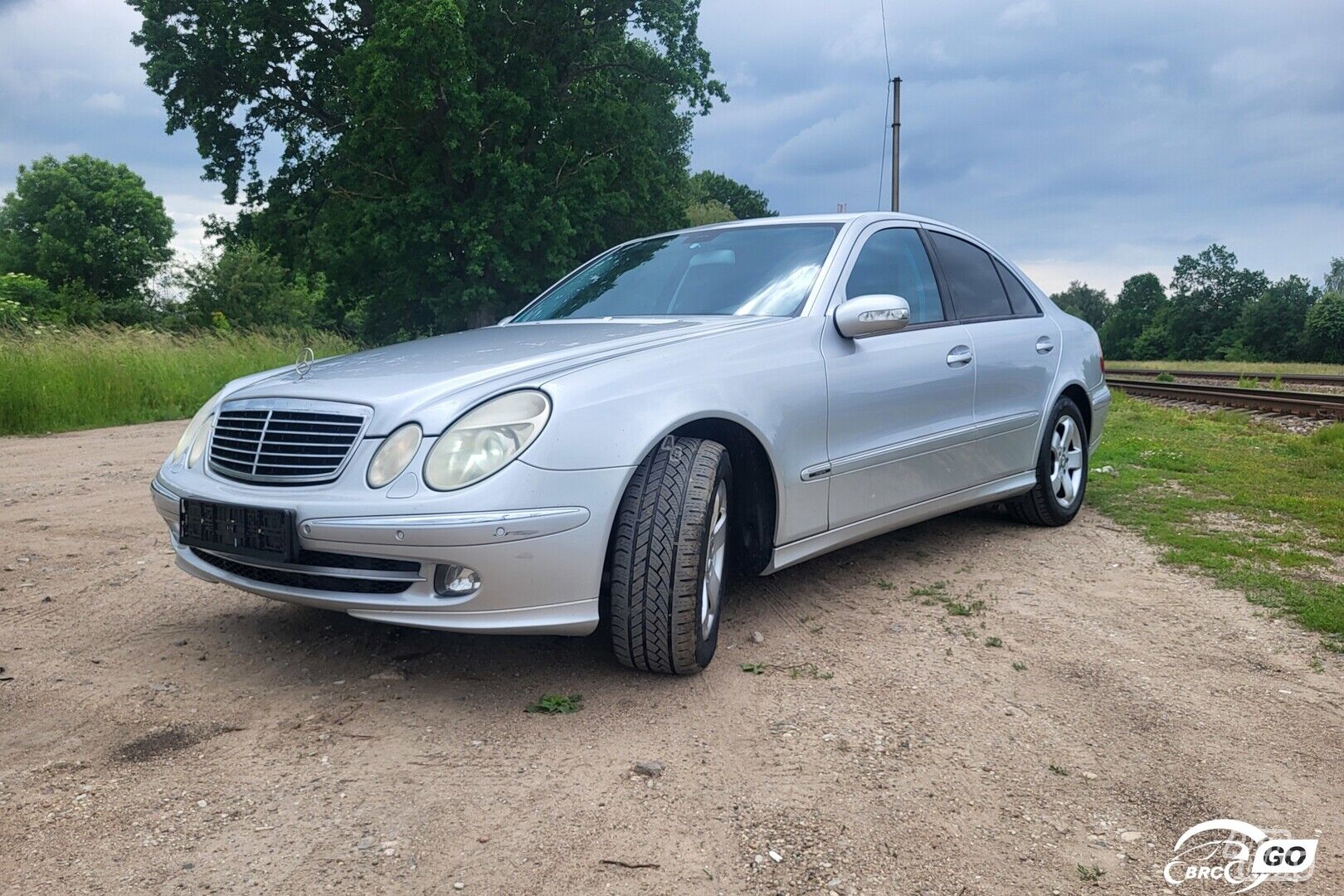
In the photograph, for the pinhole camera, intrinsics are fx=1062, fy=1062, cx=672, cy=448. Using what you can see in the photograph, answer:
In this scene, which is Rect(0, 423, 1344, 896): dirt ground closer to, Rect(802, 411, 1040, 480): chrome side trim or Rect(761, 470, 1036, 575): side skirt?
Rect(761, 470, 1036, 575): side skirt

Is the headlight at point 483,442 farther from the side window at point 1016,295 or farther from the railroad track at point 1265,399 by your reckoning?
the railroad track at point 1265,399

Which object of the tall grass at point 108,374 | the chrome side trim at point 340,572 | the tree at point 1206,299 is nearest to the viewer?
the chrome side trim at point 340,572

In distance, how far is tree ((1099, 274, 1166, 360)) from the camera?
7600 cm

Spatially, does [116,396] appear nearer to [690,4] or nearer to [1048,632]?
[1048,632]

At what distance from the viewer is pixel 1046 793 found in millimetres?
2535

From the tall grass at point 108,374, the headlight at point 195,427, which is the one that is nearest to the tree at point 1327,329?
the tall grass at point 108,374

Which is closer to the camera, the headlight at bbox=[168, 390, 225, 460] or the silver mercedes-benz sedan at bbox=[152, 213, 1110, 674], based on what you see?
the silver mercedes-benz sedan at bbox=[152, 213, 1110, 674]

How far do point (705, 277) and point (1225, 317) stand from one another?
70.4 meters

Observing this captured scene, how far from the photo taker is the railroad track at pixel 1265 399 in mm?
12203

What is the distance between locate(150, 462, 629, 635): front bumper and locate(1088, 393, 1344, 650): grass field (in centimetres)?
259

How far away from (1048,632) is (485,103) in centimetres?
2246

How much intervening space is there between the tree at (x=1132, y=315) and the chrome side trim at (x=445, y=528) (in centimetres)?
7451

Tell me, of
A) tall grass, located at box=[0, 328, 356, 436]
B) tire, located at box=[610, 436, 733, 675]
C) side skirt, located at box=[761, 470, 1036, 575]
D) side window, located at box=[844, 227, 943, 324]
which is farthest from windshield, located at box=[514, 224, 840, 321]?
tall grass, located at box=[0, 328, 356, 436]

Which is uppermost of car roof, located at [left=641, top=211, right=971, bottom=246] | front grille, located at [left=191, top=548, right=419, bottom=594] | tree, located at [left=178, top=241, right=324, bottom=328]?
tree, located at [left=178, top=241, right=324, bottom=328]
